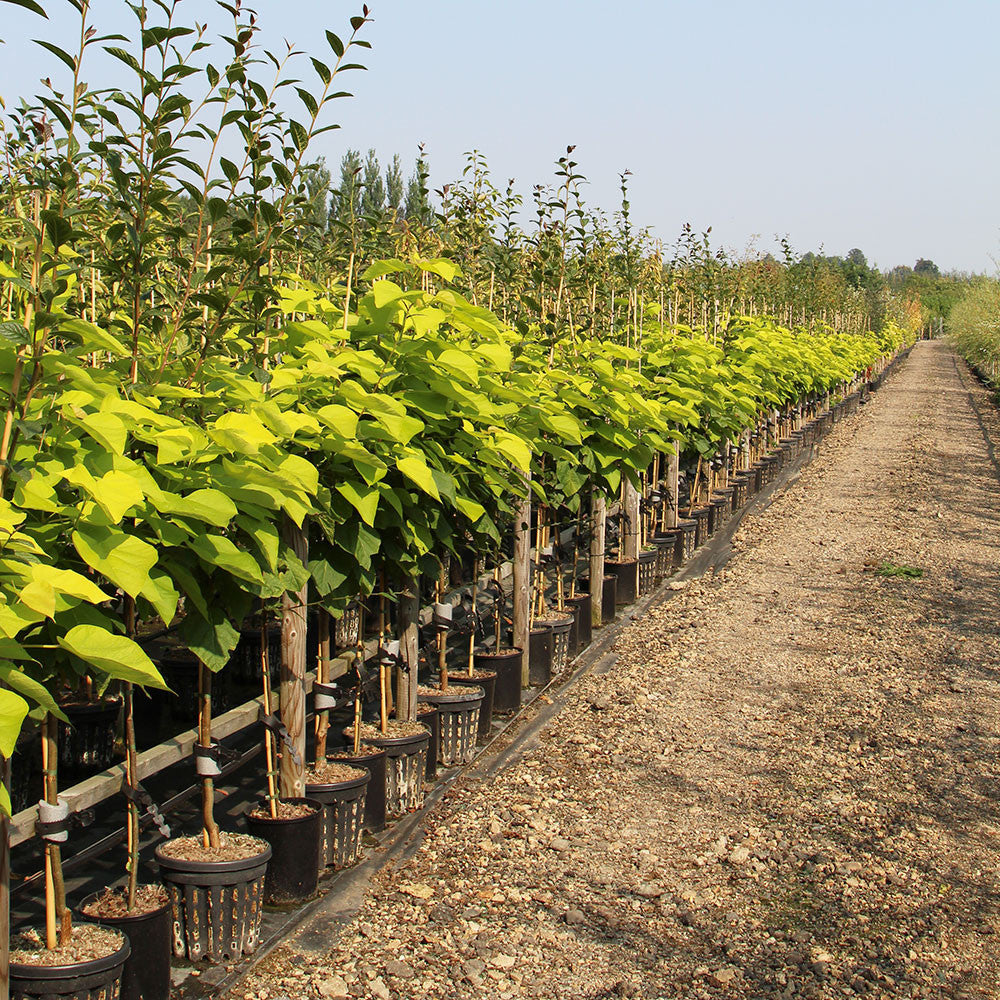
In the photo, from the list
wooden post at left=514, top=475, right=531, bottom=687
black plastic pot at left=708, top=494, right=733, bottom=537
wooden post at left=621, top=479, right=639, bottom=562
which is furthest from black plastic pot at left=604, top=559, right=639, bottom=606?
black plastic pot at left=708, top=494, right=733, bottom=537

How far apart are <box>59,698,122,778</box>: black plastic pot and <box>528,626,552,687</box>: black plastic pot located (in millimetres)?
2038

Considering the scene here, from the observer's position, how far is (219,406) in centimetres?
267

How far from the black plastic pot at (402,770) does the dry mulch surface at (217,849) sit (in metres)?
0.83

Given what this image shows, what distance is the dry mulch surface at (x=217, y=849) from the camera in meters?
2.95

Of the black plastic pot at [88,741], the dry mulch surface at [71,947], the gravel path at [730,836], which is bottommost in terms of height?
the gravel path at [730,836]

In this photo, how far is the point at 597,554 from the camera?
21.7ft

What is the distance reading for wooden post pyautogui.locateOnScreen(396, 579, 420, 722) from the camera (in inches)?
164

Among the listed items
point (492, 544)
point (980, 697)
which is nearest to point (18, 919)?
point (492, 544)

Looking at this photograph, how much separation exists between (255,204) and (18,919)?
2216 mm

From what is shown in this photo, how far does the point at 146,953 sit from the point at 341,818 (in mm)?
956

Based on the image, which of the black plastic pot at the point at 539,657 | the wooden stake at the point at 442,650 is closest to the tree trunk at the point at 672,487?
the black plastic pot at the point at 539,657

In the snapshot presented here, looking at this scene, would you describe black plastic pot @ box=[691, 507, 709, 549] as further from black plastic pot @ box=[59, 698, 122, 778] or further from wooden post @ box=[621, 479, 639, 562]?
black plastic pot @ box=[59, 698, 122, 778]

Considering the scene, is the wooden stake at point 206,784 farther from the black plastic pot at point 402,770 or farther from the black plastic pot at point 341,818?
the black plastic pot at point 402,770

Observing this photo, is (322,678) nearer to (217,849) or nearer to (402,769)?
(402,769)
